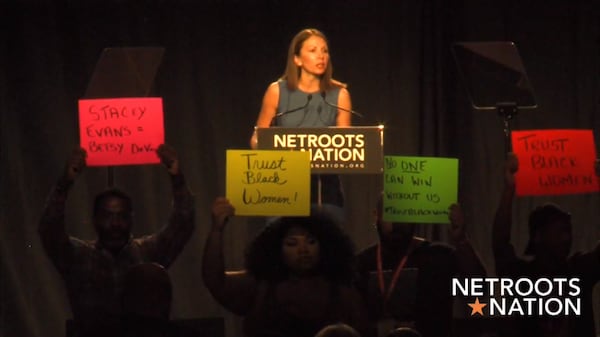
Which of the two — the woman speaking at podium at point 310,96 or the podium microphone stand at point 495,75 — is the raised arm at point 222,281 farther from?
the podium microphone stand at point 495,75

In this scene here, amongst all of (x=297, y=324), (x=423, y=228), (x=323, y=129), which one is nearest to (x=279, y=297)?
(x=297, y=324)

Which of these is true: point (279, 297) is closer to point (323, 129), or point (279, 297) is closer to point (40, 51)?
point (323, 129)

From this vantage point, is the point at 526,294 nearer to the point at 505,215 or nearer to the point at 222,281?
the point at 505,215

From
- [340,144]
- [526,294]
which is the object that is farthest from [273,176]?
[526,294]

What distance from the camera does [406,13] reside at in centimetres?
850

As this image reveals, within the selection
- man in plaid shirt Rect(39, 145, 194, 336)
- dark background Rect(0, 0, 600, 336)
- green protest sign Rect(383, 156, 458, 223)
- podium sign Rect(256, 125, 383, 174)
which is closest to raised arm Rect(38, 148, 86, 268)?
man in plaid shirt Rect(39, 145, 194, 336)

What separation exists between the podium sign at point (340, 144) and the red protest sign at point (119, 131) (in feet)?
1.58

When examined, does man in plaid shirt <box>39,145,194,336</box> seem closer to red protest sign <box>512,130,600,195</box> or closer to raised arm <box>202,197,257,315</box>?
raised arm <box>202,197,257,315</box>

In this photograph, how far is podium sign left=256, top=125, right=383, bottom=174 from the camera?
20.3 feet

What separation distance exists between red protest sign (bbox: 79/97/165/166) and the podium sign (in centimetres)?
48

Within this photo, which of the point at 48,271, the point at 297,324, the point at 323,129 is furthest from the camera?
the point at 48,271

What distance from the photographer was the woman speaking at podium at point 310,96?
21.9ft

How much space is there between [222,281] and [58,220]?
2.60ft

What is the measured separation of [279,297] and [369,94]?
2866mm
